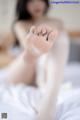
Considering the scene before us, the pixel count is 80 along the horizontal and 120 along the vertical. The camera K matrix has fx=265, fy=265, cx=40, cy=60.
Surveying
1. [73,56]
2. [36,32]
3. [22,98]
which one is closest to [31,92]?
[22,98]

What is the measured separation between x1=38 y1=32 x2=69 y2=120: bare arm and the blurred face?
0.09m

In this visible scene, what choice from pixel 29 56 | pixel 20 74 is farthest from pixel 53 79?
pixel 20 74

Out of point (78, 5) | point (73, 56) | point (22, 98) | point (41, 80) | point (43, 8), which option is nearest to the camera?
point (78, 5)

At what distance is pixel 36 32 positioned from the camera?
20.7 inches

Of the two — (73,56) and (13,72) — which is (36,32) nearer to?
(13,72)

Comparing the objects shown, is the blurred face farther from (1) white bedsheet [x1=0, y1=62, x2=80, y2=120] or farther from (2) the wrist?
(1) white bedsheet [x1=0, y1=62, x2=80, y2=120]

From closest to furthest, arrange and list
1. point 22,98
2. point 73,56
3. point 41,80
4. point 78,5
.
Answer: point 78,5
point 22,98
point 41,80
point 73,56

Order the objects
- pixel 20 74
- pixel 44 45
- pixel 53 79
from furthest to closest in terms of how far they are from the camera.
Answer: pixel 20 74
pixel 53 79
pixel 44 45

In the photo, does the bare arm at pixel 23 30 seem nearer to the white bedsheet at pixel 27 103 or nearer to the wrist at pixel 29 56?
the wrist at pixel 29 56

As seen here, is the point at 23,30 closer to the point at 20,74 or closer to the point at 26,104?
the point at 26,104

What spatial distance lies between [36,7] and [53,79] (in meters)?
0.18

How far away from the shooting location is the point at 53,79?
657mm

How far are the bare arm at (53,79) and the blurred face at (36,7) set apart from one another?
0.09 metres

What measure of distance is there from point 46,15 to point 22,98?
24 cm
